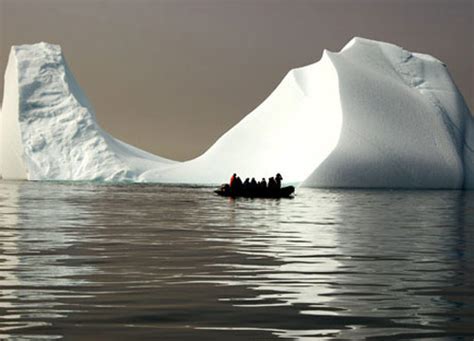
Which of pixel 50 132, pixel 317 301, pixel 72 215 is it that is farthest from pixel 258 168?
pixel 317 301

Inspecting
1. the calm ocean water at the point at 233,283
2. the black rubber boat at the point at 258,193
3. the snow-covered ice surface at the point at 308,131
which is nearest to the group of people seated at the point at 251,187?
the black rubber boat at the point at 258,193

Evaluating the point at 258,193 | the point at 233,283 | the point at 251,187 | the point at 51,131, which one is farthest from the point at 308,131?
the point at 233,283

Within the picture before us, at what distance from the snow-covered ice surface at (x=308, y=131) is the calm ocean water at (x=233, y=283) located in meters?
45.6

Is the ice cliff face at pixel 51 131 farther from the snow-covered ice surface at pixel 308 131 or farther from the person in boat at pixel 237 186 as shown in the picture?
the person in boat at pixel 237 186

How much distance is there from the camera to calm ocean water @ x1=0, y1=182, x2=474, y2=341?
7.33 metres

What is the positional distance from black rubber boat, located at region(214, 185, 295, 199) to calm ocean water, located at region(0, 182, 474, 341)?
67.8 ft

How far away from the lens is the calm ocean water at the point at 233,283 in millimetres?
7332

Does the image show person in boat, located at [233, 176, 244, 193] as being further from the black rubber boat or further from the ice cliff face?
the ice cliff face

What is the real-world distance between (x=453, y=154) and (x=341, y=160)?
10379 millimetres

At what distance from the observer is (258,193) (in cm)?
4134

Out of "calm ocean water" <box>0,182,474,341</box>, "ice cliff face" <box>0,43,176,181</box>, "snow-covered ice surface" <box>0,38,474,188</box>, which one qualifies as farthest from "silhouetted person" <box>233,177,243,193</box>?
"ice cliff face" <box>0,43,176,181</box>

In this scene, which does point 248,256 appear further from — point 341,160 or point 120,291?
point 341,160

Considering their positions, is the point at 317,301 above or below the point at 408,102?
below

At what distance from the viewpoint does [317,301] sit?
29.0 feet
